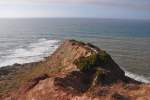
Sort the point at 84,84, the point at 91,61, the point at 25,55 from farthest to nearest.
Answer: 1. the point at 25,55
2. the point at 91,61
3. the point at 84,84

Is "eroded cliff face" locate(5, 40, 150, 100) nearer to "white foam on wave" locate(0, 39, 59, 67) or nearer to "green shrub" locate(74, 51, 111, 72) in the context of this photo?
"green shrub" locate(74, 51, 111, 72)

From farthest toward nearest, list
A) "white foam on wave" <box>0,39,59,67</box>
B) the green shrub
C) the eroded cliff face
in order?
1. "white foam on wave" <box>0,39,59,67</box>
2. the green shrub
3. the eroded cliff face

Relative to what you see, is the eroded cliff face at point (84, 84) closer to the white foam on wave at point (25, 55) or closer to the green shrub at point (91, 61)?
the green shrub at point (91, 61)

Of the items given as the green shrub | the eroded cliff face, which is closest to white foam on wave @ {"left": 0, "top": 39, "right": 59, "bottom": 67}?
the eroded cliff face

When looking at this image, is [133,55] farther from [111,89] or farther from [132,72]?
[111,89]

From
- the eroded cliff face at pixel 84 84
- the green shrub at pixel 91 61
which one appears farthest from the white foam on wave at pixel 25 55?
the green shrub at pixel 91 61

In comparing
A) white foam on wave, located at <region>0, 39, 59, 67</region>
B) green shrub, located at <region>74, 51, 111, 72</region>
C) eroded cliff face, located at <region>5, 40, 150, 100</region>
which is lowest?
white foam on wave, located at <region>0, 39, 59, 67</region>

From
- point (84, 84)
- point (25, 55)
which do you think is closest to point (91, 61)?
point (84, 84)

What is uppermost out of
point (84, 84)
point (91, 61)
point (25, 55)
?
point (91, 61)

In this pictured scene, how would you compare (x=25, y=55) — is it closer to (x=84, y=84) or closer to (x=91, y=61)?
(x=91, y=61)

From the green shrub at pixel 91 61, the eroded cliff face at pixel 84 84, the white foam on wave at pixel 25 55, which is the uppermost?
the green shrub at pixel 91 61
